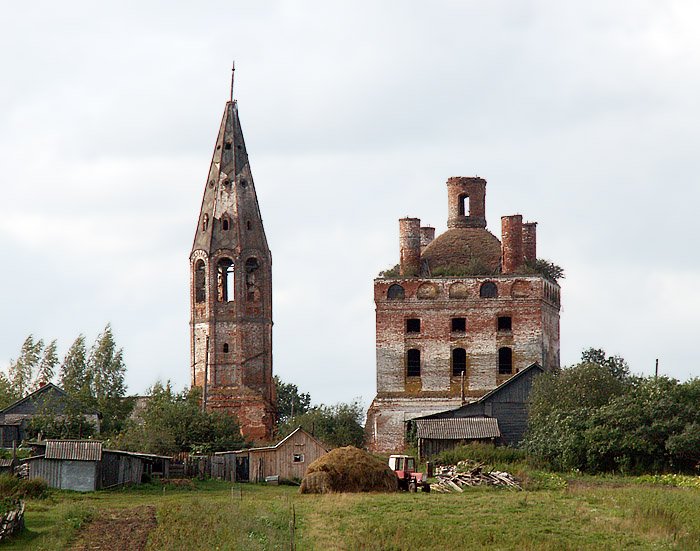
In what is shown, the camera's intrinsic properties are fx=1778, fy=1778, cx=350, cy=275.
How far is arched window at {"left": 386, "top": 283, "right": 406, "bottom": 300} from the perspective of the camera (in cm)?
6303

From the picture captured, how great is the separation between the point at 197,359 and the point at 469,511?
3202 centimetres

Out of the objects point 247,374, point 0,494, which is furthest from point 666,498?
point 247,374

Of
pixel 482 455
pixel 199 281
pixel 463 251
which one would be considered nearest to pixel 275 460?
pixel 482 455

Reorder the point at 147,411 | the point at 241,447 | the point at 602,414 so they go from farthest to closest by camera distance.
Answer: the point at 147,411 → the point at 241,447 → the point at 602,414

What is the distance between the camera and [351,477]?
4197 cm

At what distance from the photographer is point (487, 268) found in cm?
6331

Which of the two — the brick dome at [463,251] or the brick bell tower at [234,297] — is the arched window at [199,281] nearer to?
the brick bell tower at [234,297]

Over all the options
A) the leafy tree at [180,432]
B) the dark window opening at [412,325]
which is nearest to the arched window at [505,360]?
the dark window opening at [412,325]

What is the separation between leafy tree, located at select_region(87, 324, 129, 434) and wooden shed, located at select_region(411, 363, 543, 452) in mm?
13749

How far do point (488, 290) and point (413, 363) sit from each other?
369 centimetres

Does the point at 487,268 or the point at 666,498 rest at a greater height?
the point at 487,268

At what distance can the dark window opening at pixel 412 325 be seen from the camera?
63.0m

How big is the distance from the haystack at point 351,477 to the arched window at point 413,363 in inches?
788

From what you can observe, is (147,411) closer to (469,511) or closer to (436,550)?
(469,511)
